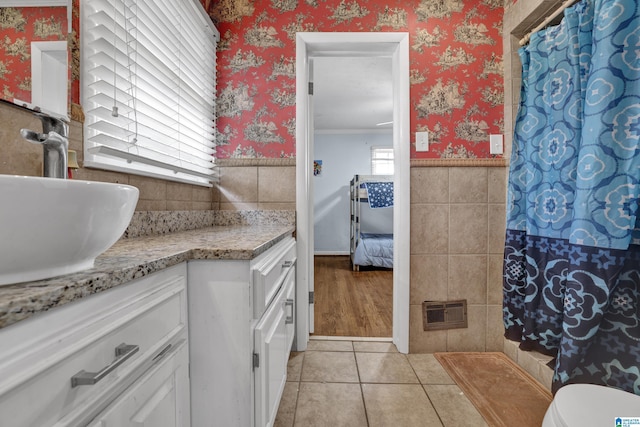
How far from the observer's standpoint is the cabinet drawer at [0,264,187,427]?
0.37 meters

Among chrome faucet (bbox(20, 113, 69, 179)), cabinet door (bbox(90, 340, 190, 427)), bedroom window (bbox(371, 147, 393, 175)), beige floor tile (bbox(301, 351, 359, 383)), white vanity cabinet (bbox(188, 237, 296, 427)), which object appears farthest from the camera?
bedroom window (bbox(371, 147, 393, 175))

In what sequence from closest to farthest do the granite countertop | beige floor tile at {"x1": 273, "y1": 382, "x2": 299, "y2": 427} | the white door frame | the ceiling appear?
the granite countertop
beige floor tile at {"x1": 273, "y1": 382, "x2": 299, "y2": 427}
the white door frame
the ceiling

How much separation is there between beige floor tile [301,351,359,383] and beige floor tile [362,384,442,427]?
5.0 inches

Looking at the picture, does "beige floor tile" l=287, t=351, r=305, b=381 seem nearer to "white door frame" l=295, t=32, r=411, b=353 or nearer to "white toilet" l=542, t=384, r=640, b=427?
"white door frame" l=295, t=32, r=411, b=353

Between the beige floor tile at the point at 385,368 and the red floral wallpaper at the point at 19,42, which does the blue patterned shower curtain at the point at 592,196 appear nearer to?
the beige floor tile at the point at 385,368

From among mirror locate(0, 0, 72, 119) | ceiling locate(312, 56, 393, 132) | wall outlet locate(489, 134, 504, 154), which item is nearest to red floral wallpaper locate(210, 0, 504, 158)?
wall outlet locate(489, 134, 504, 154)

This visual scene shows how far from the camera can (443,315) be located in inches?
73.4

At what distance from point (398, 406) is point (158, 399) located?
→ 1.12 m

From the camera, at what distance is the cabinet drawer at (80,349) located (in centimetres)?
37

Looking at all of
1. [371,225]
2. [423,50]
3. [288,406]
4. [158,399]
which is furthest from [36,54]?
[371,225]

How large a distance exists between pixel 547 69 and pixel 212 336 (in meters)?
1.88

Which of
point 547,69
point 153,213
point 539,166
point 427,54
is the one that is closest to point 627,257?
point 539,166

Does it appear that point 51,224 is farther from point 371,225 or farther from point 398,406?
point 371,225

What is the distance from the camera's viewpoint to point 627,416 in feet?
2.52
